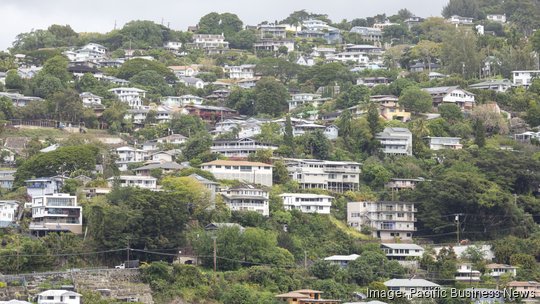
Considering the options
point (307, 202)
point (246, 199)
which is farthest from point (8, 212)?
point (307, 202)

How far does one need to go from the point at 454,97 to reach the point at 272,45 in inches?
1134

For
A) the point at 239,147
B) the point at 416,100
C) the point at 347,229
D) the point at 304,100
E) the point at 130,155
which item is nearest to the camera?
the point at 347,229

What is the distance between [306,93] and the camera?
91188mm

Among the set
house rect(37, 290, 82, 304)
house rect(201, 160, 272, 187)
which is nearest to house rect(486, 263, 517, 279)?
house rect(201, 160, 272, 187)

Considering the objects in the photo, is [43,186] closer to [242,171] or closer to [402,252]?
[242,171]

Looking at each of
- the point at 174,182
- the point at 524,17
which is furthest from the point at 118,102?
the point at 524,17

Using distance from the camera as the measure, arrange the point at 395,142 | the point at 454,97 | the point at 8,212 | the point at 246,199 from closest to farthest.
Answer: the point at 8,212
the point at 246,199
the point at 395,142
the point at 454,97

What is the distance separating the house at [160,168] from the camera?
226 feet

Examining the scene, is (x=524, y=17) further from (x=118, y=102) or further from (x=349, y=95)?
(x=118, y=102)

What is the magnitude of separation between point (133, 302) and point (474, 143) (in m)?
28.2

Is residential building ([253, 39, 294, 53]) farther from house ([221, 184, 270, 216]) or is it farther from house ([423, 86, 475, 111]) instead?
house ([221, 184, 270, 216])

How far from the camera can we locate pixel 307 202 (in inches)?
2643

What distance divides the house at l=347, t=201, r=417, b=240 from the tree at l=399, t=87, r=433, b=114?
50.2ft

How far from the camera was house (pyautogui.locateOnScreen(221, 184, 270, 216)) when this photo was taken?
65375 millimetres
